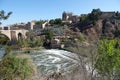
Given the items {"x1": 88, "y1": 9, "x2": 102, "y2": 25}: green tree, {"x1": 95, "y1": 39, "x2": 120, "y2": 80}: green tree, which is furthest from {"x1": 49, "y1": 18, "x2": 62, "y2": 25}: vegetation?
{"x1": 95, "y1": 39, "x2": 120, "y2": 80}: green tree

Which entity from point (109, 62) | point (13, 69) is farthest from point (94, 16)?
point (13, 69)

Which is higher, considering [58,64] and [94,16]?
[94,16]

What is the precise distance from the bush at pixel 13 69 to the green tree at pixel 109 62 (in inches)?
81.3

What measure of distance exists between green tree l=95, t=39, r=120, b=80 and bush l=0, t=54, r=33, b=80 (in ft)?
6.77

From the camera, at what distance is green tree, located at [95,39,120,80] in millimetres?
8320

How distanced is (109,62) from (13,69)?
8.83ft

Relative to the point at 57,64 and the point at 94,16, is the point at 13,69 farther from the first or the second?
the point at 94,16

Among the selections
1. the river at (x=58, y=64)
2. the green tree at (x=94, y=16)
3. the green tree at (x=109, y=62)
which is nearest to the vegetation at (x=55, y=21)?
the green tree at (x=94, y=16)

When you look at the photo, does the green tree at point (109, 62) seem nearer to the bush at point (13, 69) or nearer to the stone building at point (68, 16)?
the bush at point (13, 69)

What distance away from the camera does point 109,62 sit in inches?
334

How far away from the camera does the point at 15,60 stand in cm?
791

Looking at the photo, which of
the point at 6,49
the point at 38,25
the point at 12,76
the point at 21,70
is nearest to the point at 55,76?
the point at 21,70

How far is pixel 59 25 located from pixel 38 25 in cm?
495

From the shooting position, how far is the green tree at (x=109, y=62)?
8.32m
